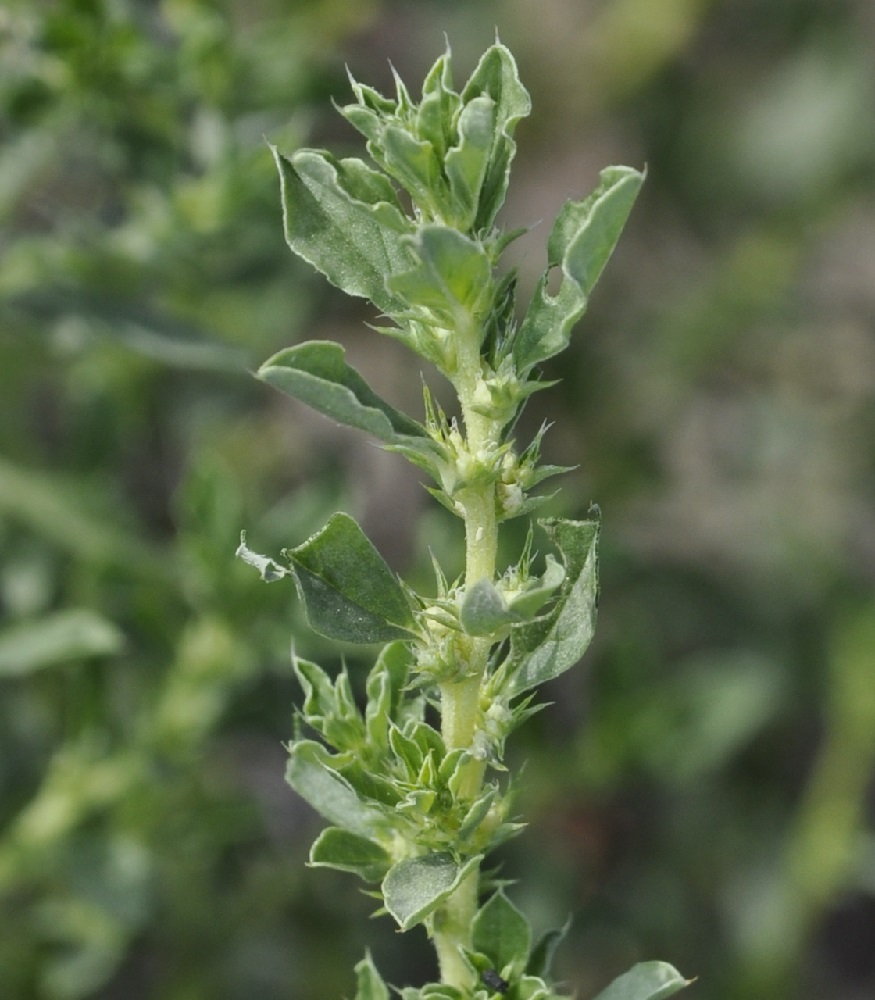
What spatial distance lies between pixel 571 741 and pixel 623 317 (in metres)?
1.57

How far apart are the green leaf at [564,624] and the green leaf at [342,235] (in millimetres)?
268

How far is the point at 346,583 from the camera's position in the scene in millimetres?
1254

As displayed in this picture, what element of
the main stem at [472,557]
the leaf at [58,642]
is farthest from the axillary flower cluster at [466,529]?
the leaf at [58,642]

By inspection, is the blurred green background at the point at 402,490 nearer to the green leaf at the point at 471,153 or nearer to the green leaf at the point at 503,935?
the green leaf at the point at 503,935

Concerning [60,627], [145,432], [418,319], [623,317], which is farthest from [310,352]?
[623,317]

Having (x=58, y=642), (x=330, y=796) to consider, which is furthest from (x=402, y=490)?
(x=330, y=796)

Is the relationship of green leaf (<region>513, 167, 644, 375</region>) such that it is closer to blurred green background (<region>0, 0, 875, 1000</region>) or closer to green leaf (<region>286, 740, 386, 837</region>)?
green leaf (<region>286, 740, 386, 837</region>)

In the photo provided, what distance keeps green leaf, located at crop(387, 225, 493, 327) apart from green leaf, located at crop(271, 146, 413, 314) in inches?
3.2

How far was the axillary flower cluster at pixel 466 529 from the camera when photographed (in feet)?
3.83

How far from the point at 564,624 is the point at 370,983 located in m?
0.42

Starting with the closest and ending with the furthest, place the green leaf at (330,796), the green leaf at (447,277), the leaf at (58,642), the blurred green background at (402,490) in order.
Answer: the green leaf at (447,277), the green leaf at (330,796), the leaf at (58,642), the blurred green background at (402,490)

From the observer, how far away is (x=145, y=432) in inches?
147

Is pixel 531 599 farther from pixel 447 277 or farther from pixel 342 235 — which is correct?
pixel 342 235

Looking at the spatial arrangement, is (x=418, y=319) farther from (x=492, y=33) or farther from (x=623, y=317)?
(x=492, y=33)
